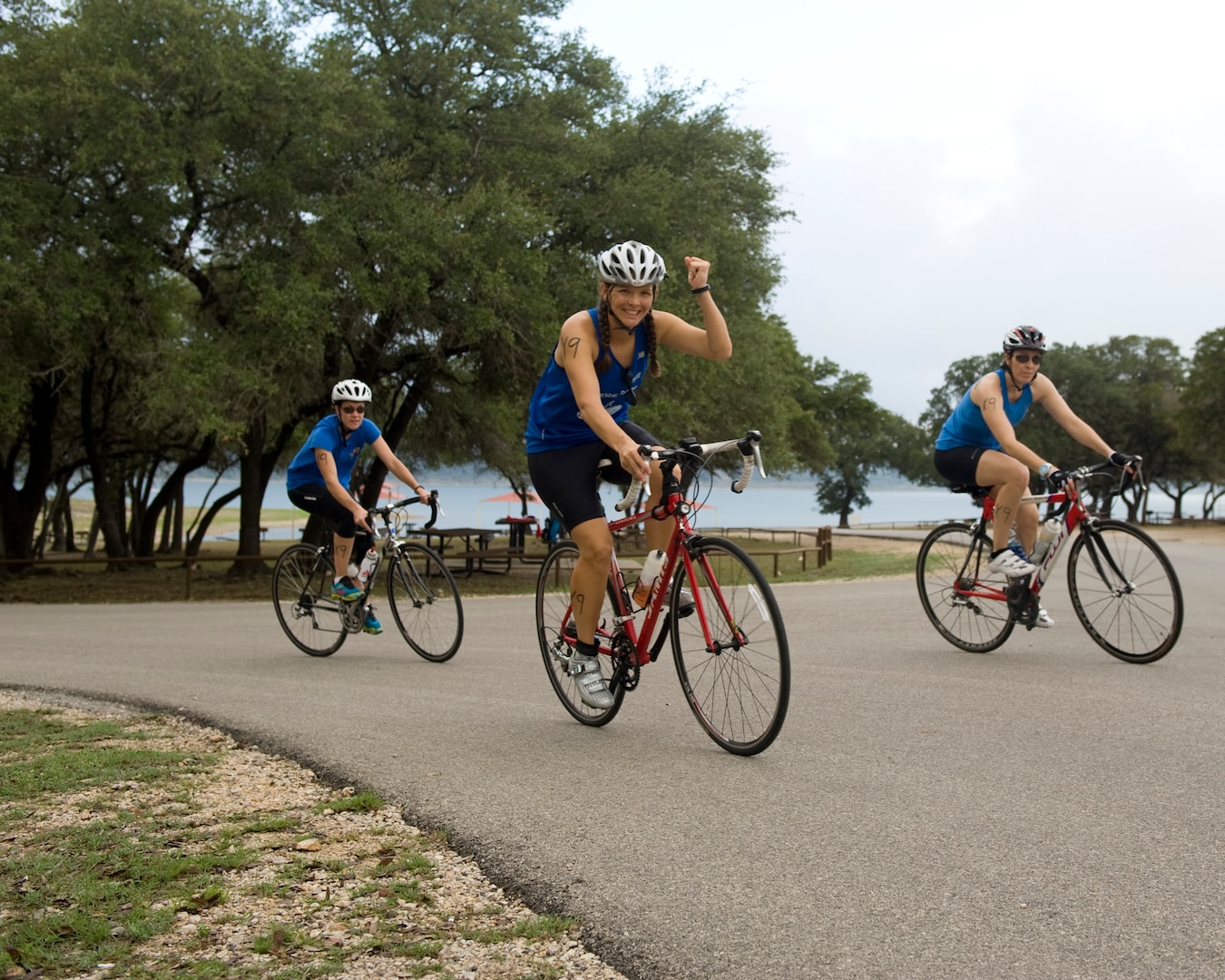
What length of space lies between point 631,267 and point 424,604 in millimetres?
4466

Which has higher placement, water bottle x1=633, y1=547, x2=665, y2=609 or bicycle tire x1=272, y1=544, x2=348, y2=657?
water bottle x1=633, y1=547, x2=665, y2=609

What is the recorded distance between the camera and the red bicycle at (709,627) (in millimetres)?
4641

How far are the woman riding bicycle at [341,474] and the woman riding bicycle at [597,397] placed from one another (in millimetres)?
3029

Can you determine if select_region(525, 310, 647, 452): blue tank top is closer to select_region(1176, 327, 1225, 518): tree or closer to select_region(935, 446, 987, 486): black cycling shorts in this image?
select_region(935, 446, 987, 486): black cycling shorts

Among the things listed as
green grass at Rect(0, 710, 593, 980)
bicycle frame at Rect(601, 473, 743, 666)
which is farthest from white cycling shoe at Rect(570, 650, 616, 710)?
green grass at Rect(0, 710, 593, 980)

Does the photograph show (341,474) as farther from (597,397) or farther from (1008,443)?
(1008,443)

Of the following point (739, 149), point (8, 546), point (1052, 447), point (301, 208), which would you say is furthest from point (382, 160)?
point (1052, 447)

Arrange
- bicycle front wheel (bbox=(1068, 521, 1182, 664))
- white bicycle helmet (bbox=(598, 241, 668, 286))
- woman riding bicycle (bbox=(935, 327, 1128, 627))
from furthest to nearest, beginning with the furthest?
woman riding bicycle (bbox=(935, 327, 1128, 627)) < bicycle front wheel (bbox=(1068, 521, 1182, 664)) < white bicycle helmet (bbox=(598, 241, 668, 286))

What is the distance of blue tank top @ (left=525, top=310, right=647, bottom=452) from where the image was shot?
5160 millimetres

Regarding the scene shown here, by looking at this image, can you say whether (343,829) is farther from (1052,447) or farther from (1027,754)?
(1052,447)

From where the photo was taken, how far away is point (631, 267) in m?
4.85

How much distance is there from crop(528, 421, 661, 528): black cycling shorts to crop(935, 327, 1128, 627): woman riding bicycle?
2.96 m

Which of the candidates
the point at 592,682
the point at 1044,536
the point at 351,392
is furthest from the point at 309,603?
the point at 1044,536

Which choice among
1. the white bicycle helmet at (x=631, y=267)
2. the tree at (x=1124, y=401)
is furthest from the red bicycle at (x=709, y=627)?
the tree at (x=1124, y=401)
